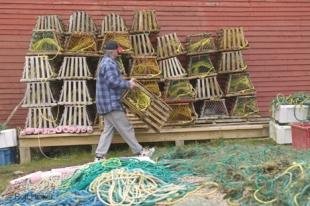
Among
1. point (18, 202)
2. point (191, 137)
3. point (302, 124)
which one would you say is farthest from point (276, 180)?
point (191, 137)

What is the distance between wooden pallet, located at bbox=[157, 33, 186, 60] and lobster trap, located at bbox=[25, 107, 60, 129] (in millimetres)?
2400

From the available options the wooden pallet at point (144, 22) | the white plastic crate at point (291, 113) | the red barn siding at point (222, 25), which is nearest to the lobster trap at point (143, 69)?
the wooden pallet at point (144, 22)

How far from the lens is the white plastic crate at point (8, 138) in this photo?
10289mm

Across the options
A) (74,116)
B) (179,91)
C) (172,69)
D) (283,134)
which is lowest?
(283,134)

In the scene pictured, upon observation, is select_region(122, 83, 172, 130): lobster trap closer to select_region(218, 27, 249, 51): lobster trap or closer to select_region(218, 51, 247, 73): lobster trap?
select_region(218, 51, 247, 73): lobster trap

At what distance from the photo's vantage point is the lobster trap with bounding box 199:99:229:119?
11.5m

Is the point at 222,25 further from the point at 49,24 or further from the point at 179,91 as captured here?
the point at 49,24

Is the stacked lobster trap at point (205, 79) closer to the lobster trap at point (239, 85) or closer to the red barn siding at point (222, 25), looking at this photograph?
the lobster trap at point (239, 85)

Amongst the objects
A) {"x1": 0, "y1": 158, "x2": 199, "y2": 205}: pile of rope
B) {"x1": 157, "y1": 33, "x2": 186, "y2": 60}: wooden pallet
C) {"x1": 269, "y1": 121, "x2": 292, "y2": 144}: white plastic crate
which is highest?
{"x1": 157, "y1": 33, "x2": 186, "y2": 60}: wooden pallet

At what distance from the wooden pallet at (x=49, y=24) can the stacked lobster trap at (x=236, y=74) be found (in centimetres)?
316

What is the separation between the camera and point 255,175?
591 cm

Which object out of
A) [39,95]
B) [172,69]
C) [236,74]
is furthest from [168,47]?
[39,95]

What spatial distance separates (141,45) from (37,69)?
2.05m

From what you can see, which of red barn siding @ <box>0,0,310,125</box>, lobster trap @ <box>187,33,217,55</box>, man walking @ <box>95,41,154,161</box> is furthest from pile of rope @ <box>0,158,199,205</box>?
red barn siding @ <box>0,0,310,125</box>
